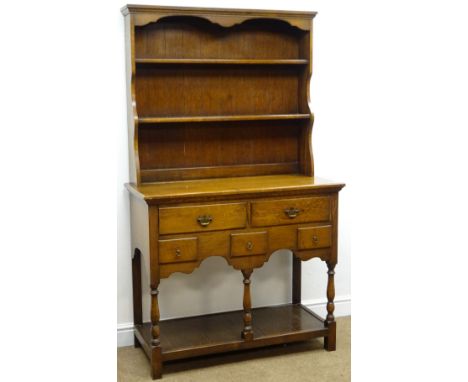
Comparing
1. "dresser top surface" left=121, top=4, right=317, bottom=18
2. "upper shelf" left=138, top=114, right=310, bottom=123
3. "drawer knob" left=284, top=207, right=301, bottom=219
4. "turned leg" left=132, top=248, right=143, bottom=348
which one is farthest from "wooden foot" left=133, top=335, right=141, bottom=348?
"dresser top surface" left=121, top=4, right=317, bottom=18

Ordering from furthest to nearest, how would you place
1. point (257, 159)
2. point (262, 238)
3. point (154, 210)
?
point (257, 159) < point (262, 238) < point (154, 210)

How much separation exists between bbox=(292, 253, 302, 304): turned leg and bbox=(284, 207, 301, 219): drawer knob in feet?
1.95

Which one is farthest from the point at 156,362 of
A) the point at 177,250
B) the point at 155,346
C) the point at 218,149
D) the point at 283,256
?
the point at 218,149

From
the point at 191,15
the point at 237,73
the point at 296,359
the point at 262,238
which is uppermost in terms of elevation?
the point at 191,15

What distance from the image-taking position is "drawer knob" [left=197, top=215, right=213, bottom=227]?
8.80 feet

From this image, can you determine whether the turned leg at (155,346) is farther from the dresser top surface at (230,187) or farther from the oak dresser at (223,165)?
the dresser top surface at (230,187)

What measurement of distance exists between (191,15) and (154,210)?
952 millimetres

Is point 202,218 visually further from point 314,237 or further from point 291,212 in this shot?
point 314,237

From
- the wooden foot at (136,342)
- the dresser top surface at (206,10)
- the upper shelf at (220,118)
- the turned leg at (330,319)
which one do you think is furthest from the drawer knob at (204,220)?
the dresser top surface at (206,10)

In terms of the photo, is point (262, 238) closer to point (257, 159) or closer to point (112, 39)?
point (257, 159)

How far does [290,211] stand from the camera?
284cm

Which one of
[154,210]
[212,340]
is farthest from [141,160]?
[212,340]

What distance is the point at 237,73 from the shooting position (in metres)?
3.13

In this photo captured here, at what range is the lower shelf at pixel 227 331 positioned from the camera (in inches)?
112
